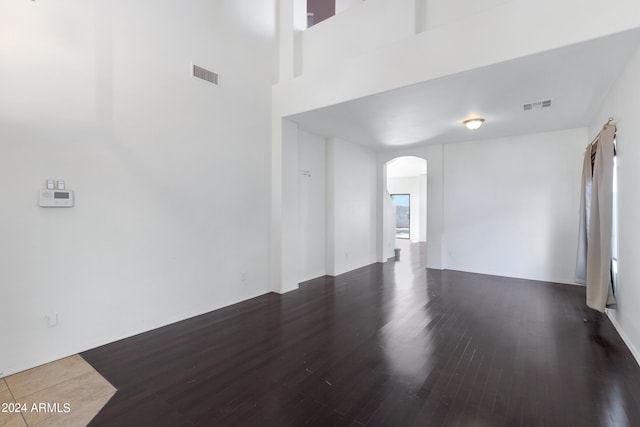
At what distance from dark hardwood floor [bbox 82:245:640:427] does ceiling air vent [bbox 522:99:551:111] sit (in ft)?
8.94

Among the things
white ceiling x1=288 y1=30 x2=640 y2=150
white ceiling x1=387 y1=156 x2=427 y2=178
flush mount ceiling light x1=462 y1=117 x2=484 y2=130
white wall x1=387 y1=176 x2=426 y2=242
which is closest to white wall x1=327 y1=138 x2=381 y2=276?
white ceiling x1=288 y1=30 x2=640 y2=150

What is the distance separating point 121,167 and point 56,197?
0.60 meters

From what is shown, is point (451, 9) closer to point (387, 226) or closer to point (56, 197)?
point (56, 197)

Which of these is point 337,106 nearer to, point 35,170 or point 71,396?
point 35,170

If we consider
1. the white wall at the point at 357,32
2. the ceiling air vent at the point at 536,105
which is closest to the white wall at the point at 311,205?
the white wall at the point at 357,32

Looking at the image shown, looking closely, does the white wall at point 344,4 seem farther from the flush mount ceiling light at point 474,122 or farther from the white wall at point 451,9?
the flush mount ceiling light at point 474,122

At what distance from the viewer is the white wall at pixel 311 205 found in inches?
201

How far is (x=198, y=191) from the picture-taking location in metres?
3.55

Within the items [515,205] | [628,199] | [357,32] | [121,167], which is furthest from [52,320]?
[515,205]

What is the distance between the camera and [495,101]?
3.59m

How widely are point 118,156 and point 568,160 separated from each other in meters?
6.73

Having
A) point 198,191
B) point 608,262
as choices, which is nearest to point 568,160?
point 608,262

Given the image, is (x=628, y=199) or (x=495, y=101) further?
(x=495, y=101)

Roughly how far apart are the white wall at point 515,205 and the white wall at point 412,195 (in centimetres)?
533
